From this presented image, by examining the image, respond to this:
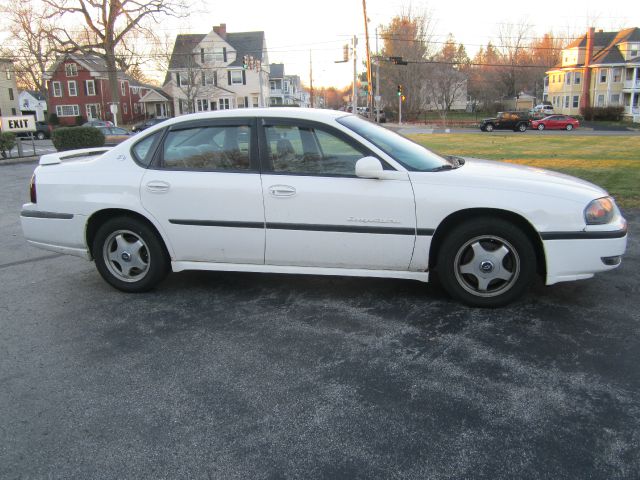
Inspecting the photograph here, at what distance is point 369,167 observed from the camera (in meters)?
4.09

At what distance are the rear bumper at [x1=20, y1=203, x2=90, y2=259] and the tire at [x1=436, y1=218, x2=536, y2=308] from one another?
3.22 metres

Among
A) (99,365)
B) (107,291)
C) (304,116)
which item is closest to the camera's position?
(99,365)

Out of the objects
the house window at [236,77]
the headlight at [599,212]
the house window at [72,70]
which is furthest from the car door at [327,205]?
the house window at [72,70]

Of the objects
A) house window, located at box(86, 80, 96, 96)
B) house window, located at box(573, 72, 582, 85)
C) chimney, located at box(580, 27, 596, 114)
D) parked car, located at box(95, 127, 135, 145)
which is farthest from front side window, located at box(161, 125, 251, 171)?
house window, located at box(573, 72, 582, 85)

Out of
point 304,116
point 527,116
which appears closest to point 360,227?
point 304,116

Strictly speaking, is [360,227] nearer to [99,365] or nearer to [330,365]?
[330,365]

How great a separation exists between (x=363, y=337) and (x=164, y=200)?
2093 millimetres

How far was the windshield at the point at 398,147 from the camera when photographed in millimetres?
4398

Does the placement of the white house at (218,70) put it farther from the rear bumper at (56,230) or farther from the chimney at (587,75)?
the rear bumper at (56,230)

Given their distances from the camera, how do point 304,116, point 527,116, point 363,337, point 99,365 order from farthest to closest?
1. point 527,116
2. point 304,116
3. point 363,337
4. point 99,365

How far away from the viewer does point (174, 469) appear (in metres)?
2.47

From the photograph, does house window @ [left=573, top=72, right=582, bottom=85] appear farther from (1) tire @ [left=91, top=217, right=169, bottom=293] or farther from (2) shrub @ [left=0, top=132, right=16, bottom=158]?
(1) tire @ [left=91, top=217, right=169, bottom=293]

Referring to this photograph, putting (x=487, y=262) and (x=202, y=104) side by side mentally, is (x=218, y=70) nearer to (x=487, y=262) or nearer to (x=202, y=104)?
(x=202, y=104)

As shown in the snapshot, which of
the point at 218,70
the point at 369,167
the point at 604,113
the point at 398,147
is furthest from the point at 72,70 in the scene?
the point at 369,167
